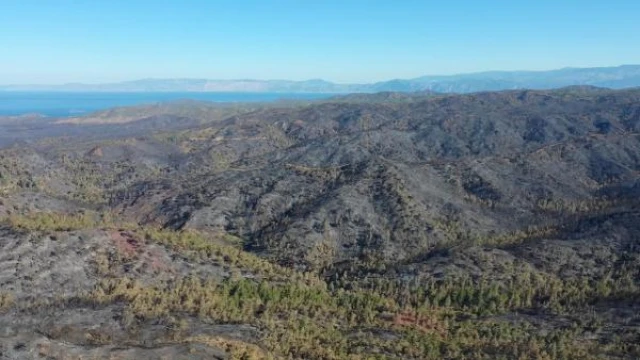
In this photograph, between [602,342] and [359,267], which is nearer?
[602,342]

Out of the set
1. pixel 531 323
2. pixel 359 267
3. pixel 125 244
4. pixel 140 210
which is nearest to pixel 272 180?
pixel 140 210

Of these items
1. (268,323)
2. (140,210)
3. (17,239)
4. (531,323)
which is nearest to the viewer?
(268,323)

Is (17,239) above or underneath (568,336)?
above

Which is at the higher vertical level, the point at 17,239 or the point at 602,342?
the point at 17,239

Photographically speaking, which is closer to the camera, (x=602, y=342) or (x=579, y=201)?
(x=602, y=342)

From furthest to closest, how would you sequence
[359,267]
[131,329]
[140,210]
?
[140,210] → [359,267] → [131,329]

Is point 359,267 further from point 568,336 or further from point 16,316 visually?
point 16,316

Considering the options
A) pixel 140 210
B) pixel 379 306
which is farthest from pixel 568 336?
pixel 140 210

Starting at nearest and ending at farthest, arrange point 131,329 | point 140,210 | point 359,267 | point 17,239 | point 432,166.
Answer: point 131,329, point 17,239, point 359,267, point 140,210, point 432,166

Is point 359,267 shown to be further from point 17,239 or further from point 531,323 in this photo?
point 17,239
